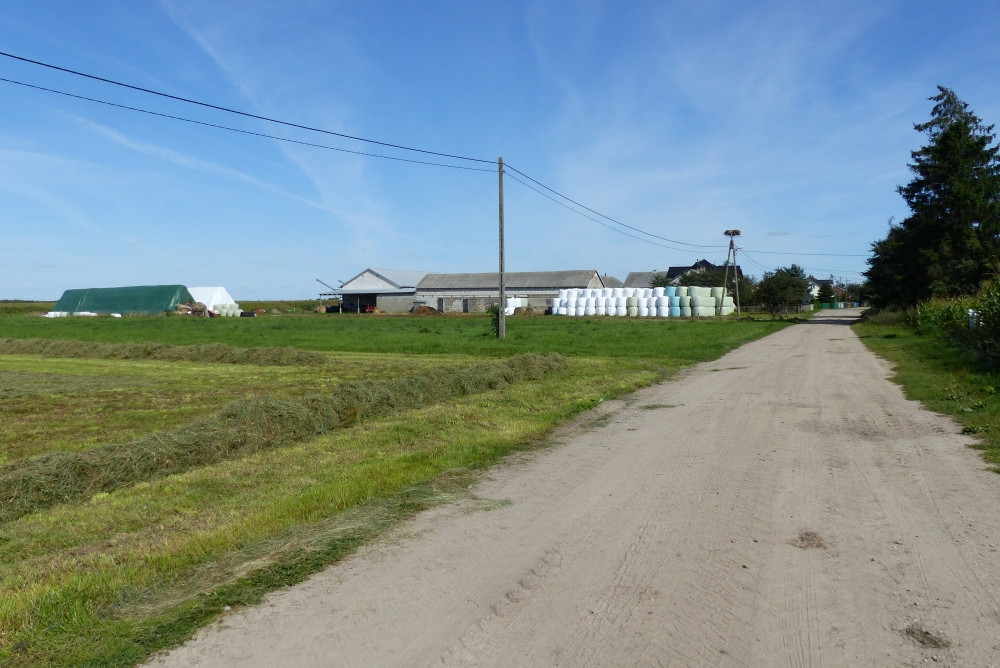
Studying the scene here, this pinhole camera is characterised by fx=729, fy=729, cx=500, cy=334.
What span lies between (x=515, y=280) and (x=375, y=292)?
61.4ft

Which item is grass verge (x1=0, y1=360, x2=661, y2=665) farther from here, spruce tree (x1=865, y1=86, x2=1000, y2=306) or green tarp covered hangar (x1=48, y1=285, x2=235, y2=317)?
green tarp covered hangar (x1=48, y1=285, x2=235, y2=317)

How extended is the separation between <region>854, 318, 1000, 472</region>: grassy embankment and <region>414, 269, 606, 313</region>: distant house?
66910 mm

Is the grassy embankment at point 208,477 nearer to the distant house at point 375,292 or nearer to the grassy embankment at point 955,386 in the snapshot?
the grassy embankment at point 955,386

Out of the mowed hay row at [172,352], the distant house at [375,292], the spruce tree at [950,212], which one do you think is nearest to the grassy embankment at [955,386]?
the mowed hay row at [172,352]

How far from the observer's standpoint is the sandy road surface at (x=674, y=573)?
13.3 feet

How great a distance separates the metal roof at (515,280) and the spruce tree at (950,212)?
44.5 metres

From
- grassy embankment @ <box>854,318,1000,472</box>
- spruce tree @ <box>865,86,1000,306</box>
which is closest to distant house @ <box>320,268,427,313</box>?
spruce tree @ <box>865,86,1000,306</box>

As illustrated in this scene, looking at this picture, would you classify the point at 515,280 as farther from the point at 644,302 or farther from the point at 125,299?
the point at 125,299

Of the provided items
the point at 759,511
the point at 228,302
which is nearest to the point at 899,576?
the point at 759,511

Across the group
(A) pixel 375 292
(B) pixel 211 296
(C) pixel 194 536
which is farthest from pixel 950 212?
(B) pixel 211 296

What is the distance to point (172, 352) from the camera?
27.6 meters

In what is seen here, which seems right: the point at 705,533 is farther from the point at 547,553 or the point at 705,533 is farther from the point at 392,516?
the point at 392,516

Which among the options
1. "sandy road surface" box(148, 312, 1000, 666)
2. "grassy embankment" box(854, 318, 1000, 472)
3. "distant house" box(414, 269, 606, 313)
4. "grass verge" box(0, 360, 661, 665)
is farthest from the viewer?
"distant house" box(414, 269, 606, 313)

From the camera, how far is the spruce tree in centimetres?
4691
